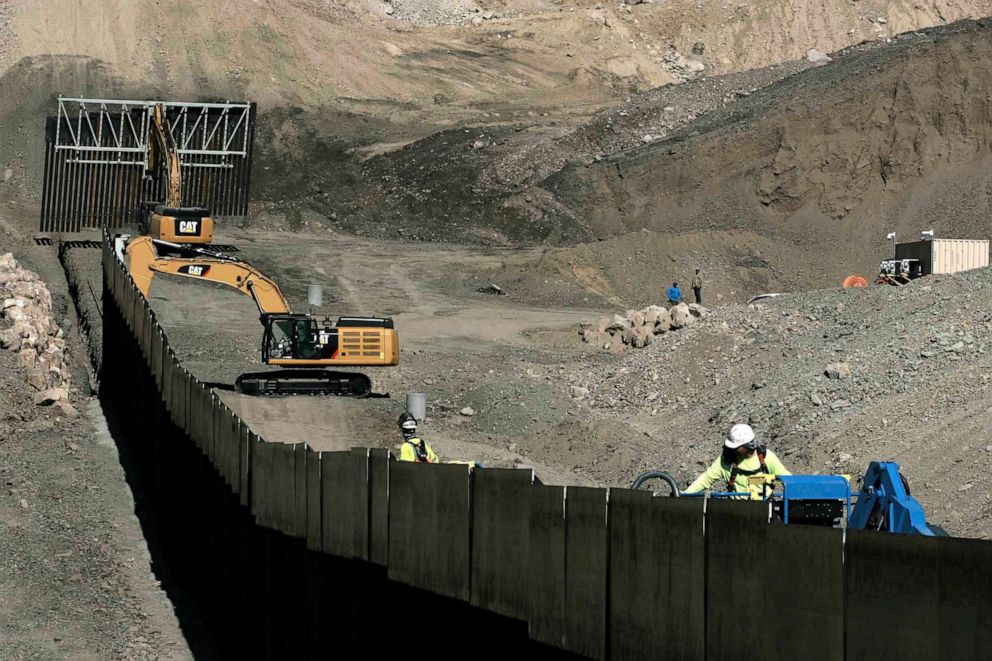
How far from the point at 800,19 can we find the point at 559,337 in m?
43.5

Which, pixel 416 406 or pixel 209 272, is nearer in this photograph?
pixel 416 406

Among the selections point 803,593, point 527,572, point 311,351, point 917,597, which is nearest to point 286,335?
point 311,351

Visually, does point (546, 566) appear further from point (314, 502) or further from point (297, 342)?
point (297, 342)

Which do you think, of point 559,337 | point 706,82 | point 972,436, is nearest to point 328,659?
point 972,436

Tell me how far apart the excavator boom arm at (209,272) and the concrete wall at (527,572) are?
1116cm

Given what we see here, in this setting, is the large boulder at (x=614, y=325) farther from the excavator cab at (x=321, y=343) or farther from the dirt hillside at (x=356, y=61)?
the dirt hillside at (x=356, y=61)

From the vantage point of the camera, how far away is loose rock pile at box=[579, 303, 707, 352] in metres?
33.3

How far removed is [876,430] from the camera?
Result: 2162 cm

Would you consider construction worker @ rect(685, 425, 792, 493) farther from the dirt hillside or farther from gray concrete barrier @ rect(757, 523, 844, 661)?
the dirt hillside

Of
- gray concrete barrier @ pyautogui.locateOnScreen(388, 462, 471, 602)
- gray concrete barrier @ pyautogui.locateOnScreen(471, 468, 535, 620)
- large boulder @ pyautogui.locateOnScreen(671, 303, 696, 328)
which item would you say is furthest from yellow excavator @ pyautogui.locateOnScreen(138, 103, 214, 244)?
gray concrete barrier @ pyautogui.locateOnScreen(471, 468, 535, 620)

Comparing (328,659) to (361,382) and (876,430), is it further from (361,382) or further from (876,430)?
(361,382)

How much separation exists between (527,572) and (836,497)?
9.08 ft

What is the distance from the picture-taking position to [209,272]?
1164 inches

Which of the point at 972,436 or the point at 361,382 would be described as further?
the point at 361,382
